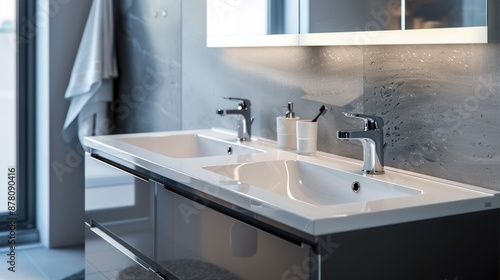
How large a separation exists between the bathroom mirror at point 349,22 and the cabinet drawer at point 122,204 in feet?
2.24

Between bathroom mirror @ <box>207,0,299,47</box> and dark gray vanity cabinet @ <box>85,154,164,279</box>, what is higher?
bathroom mirror @ <box>207,0,299,47</box>

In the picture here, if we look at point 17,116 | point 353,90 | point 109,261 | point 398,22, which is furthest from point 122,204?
point 17,116

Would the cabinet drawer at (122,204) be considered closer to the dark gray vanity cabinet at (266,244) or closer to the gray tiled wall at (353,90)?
the dark gray vanity cabinet at (266,244)

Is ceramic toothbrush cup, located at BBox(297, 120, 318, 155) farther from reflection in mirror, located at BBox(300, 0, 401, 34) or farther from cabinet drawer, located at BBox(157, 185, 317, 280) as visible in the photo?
cabinet drawer, located at BBox(157, 185, 317, 280)

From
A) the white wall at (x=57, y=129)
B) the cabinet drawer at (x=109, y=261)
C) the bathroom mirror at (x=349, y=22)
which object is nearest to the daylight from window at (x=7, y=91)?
the white wall at (x=57, y=129)

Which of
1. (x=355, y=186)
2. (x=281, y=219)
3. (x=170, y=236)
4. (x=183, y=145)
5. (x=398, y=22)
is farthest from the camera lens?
(x=183, y=145)

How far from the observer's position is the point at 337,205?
1671 mm

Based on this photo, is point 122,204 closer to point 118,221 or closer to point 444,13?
point 118,221

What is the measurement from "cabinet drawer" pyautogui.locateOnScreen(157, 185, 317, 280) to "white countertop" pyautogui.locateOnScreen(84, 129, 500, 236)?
0.06 metres

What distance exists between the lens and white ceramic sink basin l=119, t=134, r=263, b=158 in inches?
113

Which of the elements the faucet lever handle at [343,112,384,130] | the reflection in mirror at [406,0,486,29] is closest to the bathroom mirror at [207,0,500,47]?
the reflection in mirror at [406,0,486,29]

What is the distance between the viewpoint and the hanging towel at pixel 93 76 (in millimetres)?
3924

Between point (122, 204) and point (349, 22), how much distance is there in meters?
1.09

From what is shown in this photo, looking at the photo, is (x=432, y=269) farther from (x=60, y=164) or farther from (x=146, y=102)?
(x=60, y=164)
